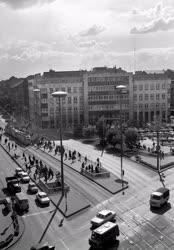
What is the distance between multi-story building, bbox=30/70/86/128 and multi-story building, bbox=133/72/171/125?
64.9 feet

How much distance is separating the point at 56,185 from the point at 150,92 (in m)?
85.1

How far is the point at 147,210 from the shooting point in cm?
3878

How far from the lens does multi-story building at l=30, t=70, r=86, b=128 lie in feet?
381

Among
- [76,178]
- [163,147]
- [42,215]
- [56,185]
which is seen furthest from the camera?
[163,147]

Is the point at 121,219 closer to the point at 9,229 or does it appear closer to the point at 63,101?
the point at 9,229

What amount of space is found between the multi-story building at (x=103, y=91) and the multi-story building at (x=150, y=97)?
5.10 metres

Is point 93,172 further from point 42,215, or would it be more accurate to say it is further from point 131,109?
point 131,109

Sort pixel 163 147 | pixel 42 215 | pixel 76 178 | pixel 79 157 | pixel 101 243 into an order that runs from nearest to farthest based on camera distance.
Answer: pixel 101 243 < pixel 42 215 < pixel 76 178 < pixel 79 157 < pixel 163 147

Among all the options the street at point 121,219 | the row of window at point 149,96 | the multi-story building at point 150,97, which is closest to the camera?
the street at point 121,219

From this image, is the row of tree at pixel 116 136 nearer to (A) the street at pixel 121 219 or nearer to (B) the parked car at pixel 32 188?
(A) the street at pixel 121 219

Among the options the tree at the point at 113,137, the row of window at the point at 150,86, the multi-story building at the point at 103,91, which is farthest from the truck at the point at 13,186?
the row of window at the point at 150,86

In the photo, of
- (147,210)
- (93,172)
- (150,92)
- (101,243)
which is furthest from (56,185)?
(150,92)

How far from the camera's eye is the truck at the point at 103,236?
29.5 meters

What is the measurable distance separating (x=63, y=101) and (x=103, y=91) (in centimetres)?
1420
